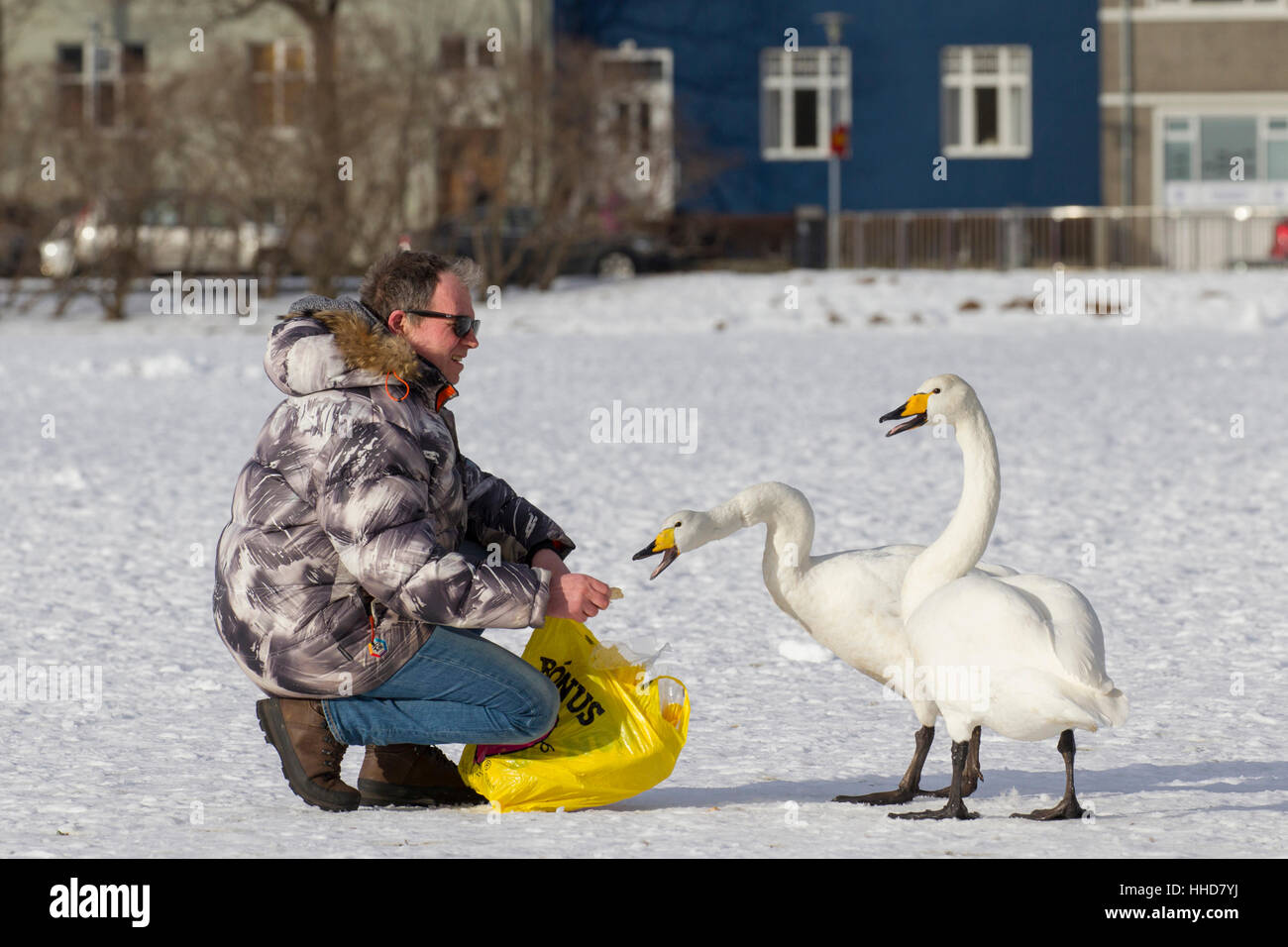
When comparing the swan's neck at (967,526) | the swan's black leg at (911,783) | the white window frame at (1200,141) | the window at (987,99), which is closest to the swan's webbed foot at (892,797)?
the swan's black leg at (911,783)

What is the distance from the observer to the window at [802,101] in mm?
37125

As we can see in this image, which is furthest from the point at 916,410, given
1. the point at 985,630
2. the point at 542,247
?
the point at 542,247

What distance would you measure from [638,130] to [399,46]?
12.2 feet

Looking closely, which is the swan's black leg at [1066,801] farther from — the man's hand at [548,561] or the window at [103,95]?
the window at [103,95]

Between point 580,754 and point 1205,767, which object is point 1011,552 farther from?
point 580,754

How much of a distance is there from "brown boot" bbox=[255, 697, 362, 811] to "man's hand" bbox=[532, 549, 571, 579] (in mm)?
657

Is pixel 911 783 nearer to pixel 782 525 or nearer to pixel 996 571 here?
pixel 996 571

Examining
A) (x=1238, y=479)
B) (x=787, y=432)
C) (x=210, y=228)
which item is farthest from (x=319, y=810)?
(x=210, y=228)

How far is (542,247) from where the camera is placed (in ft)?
93.1

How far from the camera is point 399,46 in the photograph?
92.6 feet

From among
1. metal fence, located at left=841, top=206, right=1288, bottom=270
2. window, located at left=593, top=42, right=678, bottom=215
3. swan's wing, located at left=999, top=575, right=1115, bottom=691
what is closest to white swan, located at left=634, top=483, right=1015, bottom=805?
swan's wing, located at left=999, top=575, right=1115, bottom=691

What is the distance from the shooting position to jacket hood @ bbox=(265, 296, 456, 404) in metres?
4.73

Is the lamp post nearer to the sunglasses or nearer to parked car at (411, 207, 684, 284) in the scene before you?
parked car at (411, 207, 684, 284)

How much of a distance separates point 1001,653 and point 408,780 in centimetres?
145
